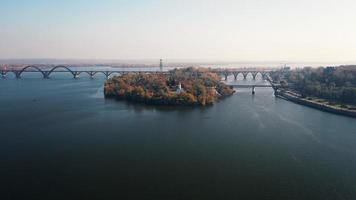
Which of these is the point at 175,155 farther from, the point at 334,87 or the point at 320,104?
the point at 334,87

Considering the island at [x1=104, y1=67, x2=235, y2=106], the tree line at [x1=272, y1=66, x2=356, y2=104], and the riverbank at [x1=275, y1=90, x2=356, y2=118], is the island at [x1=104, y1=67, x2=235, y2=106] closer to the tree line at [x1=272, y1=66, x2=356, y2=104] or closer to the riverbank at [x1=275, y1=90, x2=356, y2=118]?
the riverbank at [x1=275, y1=90, x2=356, y2=118]

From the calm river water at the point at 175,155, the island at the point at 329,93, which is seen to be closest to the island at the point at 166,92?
the calm river water at the point at 175,155

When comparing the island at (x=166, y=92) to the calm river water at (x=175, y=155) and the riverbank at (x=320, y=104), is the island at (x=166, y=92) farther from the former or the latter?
the riverbank at (x=320, y=104)

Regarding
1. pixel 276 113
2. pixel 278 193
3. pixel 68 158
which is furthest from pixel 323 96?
pixel 68 158

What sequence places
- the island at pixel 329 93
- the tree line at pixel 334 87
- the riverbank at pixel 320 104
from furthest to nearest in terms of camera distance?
the tree line at pixel 334 87
the island at pixel 329 93
the riverbank at pixel 320 104

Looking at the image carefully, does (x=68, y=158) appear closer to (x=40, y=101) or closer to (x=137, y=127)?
(x=137, y=127)

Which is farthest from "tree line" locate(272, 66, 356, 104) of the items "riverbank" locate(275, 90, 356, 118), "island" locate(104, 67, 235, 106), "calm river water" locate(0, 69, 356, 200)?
"island" locate(104, 67, 235, 106)
